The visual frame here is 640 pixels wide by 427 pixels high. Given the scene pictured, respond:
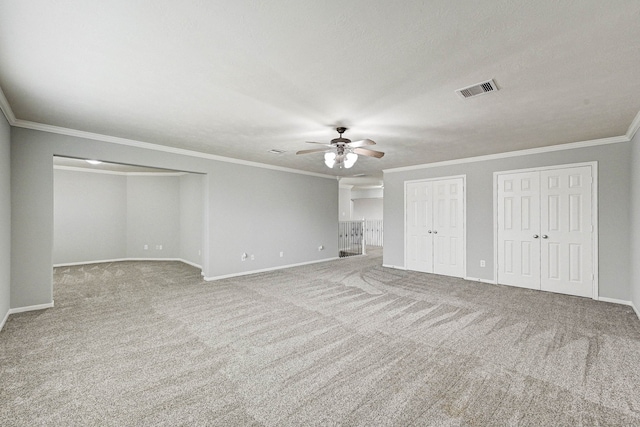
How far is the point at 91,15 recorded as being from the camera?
1.78 meters

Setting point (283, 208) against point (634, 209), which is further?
point (283, 208)

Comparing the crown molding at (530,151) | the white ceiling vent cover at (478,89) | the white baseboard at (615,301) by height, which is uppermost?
the white ceiling vent cover at (478,89)

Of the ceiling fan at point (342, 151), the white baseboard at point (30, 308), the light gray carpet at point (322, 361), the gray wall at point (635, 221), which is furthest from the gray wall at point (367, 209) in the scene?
the white baseboard at point (30, 308)

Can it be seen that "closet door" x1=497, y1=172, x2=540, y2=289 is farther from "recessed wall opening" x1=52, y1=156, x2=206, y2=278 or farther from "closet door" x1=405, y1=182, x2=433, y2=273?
"recessed wall opening" x1=52, y1=156, x2=206, y2=278

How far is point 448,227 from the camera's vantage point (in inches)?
252

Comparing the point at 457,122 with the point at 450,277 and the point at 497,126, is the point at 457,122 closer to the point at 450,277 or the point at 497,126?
the point at 497,126

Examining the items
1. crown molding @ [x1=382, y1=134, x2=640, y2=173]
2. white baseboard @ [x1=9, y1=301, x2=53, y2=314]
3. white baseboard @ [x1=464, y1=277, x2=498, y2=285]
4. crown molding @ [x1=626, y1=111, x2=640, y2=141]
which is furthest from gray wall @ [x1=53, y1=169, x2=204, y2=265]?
crown molding @ [x1=626, y1=111, x2=640, y2=141]

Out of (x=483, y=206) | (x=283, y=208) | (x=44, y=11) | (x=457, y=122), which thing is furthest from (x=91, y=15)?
(x=483, y=206)

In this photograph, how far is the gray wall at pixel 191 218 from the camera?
25.3 feet

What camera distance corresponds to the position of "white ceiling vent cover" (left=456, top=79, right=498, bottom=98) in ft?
8.59

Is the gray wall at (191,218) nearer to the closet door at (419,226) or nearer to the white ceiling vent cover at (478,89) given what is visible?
the closet door at (419,226)

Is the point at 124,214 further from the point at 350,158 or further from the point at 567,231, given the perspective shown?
the point at 567,231

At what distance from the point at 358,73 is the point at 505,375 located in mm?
2904

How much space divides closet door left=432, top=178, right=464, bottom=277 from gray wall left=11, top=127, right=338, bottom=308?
315 cm
